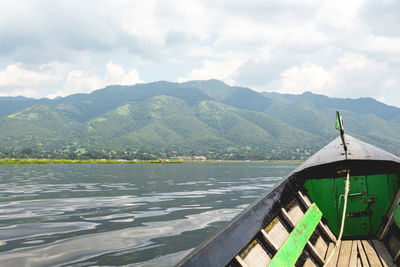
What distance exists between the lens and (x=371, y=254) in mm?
7414

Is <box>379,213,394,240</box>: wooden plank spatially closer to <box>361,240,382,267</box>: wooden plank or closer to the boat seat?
<box>361,240,382,267</box>: wooden plank

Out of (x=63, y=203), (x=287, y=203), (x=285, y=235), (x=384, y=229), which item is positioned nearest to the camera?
(x=285, y=235)

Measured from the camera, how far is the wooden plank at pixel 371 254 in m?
6.75

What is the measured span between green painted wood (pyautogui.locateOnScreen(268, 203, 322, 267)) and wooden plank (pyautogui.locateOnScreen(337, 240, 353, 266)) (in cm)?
87

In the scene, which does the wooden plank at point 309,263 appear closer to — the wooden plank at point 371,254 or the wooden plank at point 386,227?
the wooden plank at point 371,254

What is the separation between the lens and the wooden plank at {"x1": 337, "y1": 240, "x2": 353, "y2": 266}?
680 cm

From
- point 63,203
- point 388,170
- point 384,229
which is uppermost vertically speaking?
point 388,170

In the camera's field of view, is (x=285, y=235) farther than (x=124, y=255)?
No

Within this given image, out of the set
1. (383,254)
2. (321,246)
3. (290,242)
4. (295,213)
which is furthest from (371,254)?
(290,242)

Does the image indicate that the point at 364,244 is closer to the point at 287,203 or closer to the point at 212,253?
the point at 287,203

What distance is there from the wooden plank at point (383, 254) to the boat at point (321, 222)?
2cm

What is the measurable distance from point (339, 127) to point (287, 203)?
277 cm

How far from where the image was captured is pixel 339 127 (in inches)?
352

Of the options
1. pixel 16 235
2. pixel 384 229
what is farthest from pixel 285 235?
pixel 16 235
